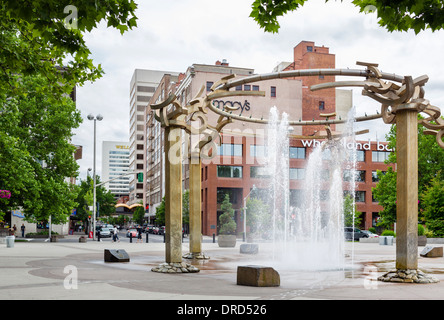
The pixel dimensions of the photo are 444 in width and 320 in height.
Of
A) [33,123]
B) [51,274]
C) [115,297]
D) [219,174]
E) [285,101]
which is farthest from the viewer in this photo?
[285,101]

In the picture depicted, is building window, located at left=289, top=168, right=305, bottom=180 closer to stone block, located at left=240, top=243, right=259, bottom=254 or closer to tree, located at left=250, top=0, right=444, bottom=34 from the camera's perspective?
stone block, located at left=240, top=243, right=259, bottom=254

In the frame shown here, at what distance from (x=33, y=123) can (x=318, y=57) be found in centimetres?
5589

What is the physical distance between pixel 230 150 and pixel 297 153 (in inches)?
379

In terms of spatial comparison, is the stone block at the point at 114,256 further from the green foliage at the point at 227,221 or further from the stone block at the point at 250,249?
the green foliage at the point at 227,221

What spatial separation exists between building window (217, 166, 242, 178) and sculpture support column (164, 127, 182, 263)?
180 feet

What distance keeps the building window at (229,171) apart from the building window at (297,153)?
7631 mm

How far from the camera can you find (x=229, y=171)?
69.9 meters

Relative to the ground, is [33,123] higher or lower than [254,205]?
higher

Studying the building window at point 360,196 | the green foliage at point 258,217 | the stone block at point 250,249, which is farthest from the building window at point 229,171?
the stone block at point 250,249

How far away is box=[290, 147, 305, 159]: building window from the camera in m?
71.4

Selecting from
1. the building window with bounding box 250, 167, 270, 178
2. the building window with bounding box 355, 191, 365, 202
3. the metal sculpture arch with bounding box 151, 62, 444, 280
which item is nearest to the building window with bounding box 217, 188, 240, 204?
the building window with bounding box 250, 167, 270, 178

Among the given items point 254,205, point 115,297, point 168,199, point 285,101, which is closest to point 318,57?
point 285,101
